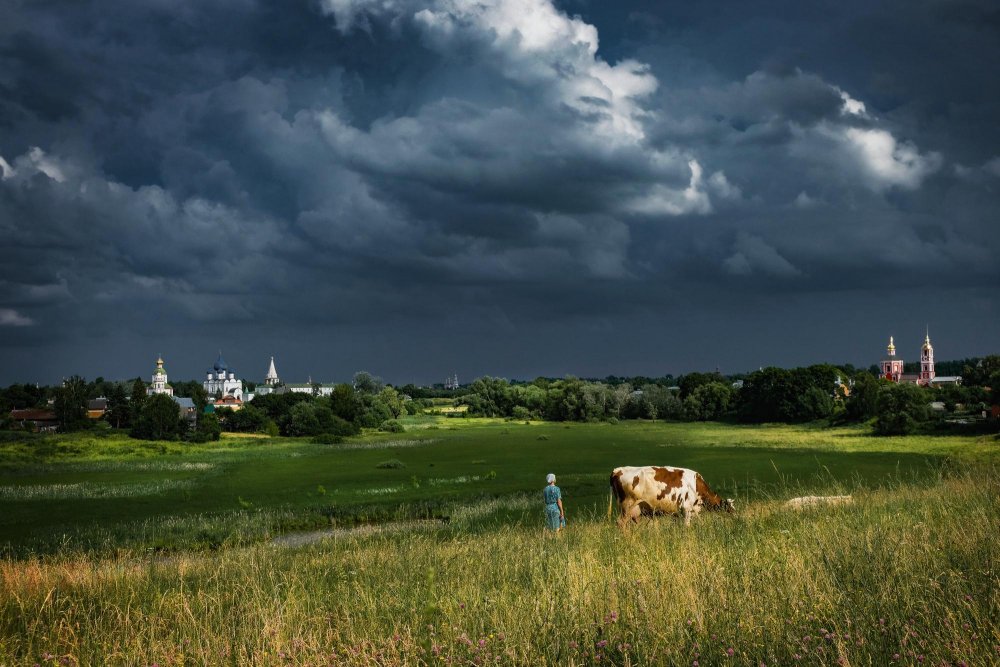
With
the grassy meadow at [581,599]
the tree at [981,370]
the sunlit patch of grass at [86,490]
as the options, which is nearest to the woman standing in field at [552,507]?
the grassy meadow at [581,599]

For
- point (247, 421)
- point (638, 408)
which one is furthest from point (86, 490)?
point (638, 408)

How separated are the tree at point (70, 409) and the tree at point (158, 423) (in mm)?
20346

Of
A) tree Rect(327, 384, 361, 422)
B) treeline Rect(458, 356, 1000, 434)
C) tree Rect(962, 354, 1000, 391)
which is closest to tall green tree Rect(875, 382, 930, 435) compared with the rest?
treeline Rect(458, 356, 1000, 434)

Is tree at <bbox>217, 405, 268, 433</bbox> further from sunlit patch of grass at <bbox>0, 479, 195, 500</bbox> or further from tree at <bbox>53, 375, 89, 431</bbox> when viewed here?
sunlit patch of grass at <bbox>0, 479, 195, 500</bbox>

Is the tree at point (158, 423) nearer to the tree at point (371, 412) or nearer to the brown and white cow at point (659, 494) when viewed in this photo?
the tree at point (371, 412)

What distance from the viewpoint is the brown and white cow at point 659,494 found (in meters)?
22.5

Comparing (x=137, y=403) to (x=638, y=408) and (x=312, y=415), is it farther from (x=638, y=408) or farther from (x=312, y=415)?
(x=638, y=408)

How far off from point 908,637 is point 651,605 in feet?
7.06

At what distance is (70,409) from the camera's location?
12181 centimetres

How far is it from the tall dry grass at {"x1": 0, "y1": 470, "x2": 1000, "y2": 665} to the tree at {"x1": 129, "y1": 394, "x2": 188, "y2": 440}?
3763 inches

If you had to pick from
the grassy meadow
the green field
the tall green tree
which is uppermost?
the grassy meadow

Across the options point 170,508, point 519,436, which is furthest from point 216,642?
point 519,436

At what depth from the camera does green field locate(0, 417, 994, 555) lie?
34.7 m

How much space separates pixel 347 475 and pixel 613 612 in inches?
2111
